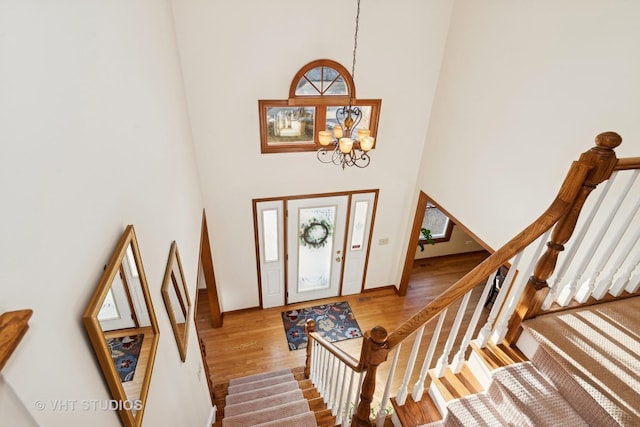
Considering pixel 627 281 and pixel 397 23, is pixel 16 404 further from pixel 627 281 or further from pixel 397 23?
pixel 397 23

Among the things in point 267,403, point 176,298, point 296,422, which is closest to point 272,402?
point 267,403

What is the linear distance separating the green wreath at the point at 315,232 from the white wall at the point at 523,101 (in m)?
1.69

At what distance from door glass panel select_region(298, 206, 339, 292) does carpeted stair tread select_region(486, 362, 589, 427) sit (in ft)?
11.1

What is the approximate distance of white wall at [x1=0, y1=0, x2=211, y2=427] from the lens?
2.41 ft

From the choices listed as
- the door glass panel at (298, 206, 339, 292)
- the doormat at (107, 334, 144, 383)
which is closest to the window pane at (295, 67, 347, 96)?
the door glass panel at (298, 206, 339, 292)

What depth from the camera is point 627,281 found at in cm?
196

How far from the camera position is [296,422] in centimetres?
299

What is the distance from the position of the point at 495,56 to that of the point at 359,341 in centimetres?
404

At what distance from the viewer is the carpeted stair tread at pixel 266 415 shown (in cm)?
312

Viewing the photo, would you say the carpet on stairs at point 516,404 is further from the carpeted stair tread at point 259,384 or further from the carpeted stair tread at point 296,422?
the carpeted stair tread at point 259,384

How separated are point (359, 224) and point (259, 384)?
8.49ft

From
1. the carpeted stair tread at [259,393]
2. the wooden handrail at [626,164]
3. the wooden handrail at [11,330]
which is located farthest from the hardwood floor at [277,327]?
the wooden handrail at [11,330]

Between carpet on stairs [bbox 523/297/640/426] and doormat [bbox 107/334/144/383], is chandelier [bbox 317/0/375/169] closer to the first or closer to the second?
carpet on stairs [bbox 523/297/640/426]

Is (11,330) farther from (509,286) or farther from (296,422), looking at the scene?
(296,422)
